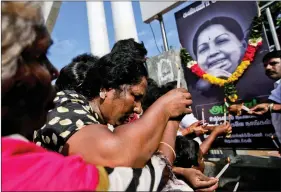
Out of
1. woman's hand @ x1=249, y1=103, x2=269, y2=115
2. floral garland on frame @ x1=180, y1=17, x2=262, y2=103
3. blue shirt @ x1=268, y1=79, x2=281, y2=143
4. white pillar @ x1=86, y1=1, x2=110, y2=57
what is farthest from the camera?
white pillar @ x1=86, y1=1, x2=110, y2=57

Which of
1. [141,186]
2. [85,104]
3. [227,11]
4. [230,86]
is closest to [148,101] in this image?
[85,104]

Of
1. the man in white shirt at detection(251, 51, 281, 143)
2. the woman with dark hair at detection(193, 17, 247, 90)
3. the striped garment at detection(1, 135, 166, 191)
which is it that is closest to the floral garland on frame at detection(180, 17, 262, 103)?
the woman with dark hair at detection(193, 17, 247, 90)

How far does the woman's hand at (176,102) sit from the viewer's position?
1224 mm

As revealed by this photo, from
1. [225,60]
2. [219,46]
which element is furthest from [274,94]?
[219,46]

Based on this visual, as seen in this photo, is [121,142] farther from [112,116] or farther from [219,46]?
[219,46]

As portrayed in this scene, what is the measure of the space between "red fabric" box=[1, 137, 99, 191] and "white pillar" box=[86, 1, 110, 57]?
31.4 ft

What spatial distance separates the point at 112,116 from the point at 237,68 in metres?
3.85

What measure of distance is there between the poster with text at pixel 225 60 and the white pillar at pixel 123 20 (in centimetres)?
291

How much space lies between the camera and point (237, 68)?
194 inches

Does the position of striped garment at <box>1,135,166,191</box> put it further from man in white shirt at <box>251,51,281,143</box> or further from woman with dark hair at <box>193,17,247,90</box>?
woman with dark hair at <box>193,17,247,90</box>

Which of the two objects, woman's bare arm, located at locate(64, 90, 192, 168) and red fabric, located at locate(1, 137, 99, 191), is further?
woman's bare arm, located at locate(64, 90, 192, 168)

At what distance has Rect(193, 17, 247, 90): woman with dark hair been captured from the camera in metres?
4.94

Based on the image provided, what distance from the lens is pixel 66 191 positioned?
628 millimetres

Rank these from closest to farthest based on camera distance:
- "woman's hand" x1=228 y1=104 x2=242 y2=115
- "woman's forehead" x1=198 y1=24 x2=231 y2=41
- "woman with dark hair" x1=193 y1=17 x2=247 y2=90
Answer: "woman's hand" x1=228 y1=104 x2=242 y2=115 < "woman with dark hair" x1=193 y1=17 x2=247 y2=90 < "woman's forehead" x1=198 y1=24 x2=231 y2=41
